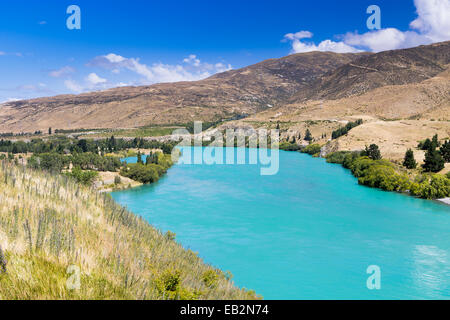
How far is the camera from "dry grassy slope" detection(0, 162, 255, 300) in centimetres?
632

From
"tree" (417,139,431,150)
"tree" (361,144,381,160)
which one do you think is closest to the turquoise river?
"tree" (361,144,381,160)

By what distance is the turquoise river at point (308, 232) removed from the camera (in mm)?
26188

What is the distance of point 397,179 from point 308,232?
29840mm

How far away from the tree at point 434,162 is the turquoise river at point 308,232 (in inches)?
429

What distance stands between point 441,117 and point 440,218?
257 feet

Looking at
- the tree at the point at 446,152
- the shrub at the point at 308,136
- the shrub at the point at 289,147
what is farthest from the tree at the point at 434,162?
the shrub at the point at 308,136

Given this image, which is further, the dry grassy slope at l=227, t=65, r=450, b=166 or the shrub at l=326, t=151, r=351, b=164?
the shrub at l=326, t=151, r=351, b=164

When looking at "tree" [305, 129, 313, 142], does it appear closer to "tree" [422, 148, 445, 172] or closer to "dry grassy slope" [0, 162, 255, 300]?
"tree" [422, 148, 445, 172]

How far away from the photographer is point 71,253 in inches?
291

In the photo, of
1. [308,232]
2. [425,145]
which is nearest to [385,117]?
[425,145]

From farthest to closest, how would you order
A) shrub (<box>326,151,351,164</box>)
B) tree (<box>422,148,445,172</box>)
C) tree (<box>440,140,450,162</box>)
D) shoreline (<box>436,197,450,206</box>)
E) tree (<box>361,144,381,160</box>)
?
shrub (<box>326,151,351,164</box>) → tree (<box>361,144,381,160</box>) → tree (<box>440,140,450,162</box>) → tree (<box>422,148,445,172</box>) → shoreline (<box>436,197,450,206</box>)

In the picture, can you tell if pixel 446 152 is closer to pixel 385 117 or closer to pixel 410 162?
pixel 410 162

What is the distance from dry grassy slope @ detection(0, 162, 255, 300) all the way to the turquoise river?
671 inches
